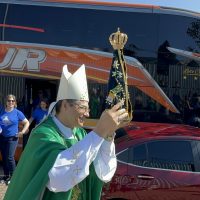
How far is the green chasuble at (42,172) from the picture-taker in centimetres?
259

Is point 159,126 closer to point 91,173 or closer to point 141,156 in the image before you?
point 141,156

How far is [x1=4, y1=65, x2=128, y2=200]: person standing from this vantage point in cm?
247

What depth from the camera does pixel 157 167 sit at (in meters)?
6.02

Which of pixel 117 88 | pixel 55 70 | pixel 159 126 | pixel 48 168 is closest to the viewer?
pixel 48 168

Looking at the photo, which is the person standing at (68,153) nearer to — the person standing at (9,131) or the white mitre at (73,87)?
the white mitre at (73,87)

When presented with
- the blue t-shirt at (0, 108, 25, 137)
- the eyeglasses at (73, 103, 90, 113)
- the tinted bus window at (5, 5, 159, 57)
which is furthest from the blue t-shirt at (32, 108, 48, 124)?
the eyeglasses at (73, 103, 90, 113)

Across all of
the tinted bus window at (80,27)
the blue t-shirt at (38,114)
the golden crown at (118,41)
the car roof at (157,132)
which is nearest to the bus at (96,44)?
the tinted bus window at (80,27)

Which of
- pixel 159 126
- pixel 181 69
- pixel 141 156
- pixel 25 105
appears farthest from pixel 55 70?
pixel 141 156

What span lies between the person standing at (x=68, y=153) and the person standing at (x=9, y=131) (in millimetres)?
6253

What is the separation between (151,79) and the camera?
10.8m

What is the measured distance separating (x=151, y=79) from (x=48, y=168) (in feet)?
27.7

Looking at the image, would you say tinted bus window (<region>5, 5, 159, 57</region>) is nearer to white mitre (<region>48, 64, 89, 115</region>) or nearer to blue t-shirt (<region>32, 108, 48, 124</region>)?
blue t-shirt (<region>32, 108, 48, 124</region>)

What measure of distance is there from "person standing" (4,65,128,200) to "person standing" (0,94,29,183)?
6253mm

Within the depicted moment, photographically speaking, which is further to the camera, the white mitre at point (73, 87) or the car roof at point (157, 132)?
the car roof at point (157, 132)
